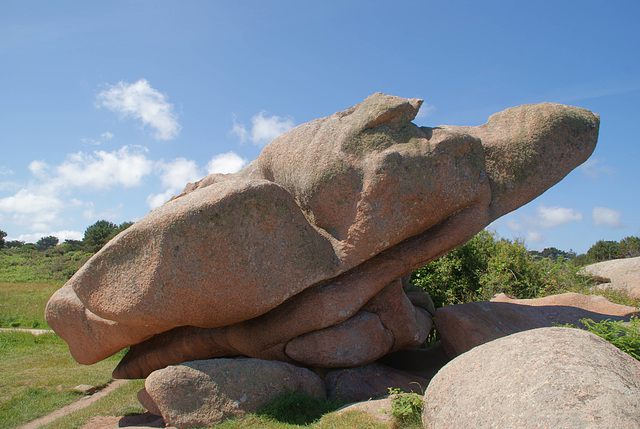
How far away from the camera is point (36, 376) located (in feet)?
35.5

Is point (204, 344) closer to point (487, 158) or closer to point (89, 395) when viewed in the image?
point (89, 395)

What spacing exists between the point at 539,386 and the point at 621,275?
36.7ft

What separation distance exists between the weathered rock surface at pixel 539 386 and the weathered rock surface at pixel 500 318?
291cm

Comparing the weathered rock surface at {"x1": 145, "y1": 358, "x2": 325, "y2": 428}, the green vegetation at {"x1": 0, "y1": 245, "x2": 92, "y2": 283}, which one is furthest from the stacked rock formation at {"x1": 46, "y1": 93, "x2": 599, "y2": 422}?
the green vegetation at {"x1": 0, "y1": 245, "x2": 92, "y2": 283}

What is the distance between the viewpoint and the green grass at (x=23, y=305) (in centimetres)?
1833

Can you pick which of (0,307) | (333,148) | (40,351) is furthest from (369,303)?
(0,307)

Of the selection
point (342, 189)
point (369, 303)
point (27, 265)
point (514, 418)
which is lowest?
point (514, 418)

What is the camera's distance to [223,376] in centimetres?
564

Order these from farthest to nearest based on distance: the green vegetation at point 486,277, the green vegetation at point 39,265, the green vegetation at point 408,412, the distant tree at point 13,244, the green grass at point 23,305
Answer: the distant tree at point 13,244 → the green vegetation at point 39,265 → the green grass at point 23,305 → the green vegetation at point 486,277 → the green vegetation at point 408,412

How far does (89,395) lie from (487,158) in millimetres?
8950

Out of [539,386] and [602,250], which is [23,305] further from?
[602,250]

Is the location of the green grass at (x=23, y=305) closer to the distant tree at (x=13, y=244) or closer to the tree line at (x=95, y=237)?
the tree line at (x=95, y=237)

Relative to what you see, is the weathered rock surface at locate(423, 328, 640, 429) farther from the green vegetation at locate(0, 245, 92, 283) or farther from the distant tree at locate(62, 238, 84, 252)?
the distant tree at locate(62, 238, 84, 252)

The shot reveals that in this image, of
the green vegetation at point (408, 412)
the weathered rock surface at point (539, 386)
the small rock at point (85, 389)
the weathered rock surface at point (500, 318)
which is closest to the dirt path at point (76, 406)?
the small rock at point (85, 389)
